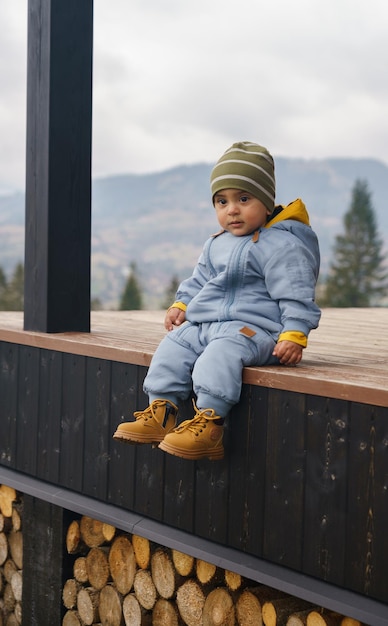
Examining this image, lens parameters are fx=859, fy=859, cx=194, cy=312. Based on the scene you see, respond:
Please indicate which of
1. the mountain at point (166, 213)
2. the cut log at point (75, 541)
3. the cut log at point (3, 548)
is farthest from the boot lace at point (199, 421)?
the mountain at point (166, 213)

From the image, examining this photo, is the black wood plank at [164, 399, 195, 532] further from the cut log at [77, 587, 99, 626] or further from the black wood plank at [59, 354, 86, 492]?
the cut log at [77, 587, 99, 626]

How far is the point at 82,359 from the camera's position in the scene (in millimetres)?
3631

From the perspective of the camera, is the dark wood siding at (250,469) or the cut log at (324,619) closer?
the dark wood siding at (250,469)

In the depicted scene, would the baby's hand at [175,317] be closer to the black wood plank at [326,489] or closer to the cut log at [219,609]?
the black wood plank at [326,489]

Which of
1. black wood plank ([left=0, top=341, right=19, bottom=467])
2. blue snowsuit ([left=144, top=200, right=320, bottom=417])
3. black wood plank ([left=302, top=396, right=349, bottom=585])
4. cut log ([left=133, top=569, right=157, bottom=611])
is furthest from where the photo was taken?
black wood plank ([left=0, top=341, right=19, bottom=467])

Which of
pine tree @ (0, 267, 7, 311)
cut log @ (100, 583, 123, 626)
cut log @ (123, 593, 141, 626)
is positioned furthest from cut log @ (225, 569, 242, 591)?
pine tree @ (0, 267, 7, 311)

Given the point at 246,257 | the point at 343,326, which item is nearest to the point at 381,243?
the point at 343,326

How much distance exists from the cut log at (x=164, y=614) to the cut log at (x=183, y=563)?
161 mm

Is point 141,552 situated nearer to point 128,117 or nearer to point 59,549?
point 59,549

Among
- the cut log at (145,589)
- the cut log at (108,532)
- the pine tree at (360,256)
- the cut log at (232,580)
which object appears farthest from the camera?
the pine tree at (360,256)

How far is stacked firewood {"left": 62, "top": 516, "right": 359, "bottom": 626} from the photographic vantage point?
9.74ft

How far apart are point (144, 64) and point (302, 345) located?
97.4 meters

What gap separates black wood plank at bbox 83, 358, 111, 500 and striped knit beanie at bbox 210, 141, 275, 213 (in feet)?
3.24

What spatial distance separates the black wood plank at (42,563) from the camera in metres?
3.89
